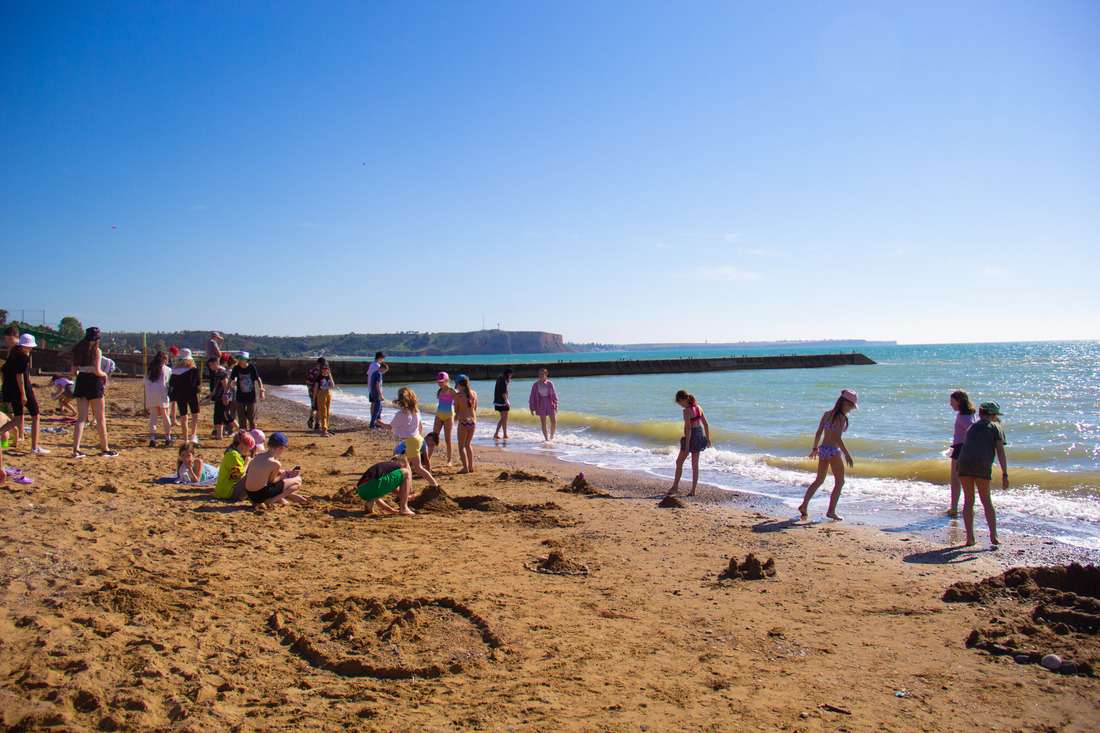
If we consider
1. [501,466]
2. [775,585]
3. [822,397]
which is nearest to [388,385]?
[822,397]

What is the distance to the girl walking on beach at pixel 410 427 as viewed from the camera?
7547 millimetres

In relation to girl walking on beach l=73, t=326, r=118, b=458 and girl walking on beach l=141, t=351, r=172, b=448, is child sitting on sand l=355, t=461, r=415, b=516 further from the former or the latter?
girl walking on beach l=141, t=351, r=172, b=448

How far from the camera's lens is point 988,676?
3.47 metres

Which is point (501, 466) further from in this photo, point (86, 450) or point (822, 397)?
point (822, 397)

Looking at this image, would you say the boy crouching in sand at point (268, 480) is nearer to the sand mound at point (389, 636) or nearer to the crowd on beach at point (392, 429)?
the crowd on beach at point (392, 429)

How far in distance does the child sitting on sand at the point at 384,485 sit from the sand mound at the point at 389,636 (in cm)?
264

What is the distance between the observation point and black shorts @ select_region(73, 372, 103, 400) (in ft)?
26.4

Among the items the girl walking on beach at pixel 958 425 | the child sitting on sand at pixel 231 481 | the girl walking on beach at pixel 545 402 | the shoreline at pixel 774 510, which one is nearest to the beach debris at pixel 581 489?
the shoreline at pixel 774 510

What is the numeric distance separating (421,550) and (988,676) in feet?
13.7

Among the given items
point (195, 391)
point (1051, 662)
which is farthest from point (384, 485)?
point (1051, 662)

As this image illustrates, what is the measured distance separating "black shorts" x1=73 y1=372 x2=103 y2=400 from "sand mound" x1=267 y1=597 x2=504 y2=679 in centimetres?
614

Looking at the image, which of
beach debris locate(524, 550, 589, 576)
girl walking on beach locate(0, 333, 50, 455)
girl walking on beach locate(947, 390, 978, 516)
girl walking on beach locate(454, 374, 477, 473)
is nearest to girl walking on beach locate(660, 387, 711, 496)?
girl walking on beach locate(947, 390, 978, 516)

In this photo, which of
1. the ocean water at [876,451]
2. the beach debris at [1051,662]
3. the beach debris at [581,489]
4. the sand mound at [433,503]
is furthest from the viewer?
the beach debris at [581,489]

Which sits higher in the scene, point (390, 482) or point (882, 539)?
point (390, 482)
